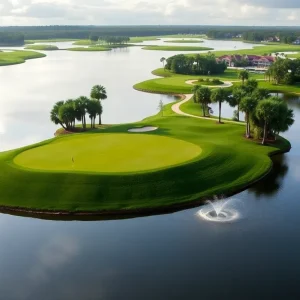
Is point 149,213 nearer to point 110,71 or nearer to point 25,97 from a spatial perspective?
point 25,97

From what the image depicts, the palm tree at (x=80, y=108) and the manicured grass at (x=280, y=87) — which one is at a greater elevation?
the palm tree at (x=80, y=108)

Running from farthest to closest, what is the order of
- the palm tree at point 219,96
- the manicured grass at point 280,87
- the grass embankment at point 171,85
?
the manicured grass at point 280,87
the grass embankment at point 171,85
the palm tree at point 219,96

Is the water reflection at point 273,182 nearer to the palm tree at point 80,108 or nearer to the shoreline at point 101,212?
the shoreline at point 101,212

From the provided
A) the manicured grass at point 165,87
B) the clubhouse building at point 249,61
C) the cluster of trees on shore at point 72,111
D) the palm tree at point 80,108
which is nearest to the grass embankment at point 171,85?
the manicured grass at point 165,87

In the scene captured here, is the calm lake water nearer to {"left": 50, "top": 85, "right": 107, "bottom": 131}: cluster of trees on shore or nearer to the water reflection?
the water reflection

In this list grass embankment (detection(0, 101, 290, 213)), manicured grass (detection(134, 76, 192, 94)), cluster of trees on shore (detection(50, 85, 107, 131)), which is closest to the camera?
grass embankment (detection(0, 101, 290, 213))

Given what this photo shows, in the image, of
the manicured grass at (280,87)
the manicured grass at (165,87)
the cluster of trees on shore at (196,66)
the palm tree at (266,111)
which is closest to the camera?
the palm tree at (266,111)

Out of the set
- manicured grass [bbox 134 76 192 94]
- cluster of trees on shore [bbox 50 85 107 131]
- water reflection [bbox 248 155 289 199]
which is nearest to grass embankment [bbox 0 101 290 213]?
water reflection [bbox 248 155 289 199]
